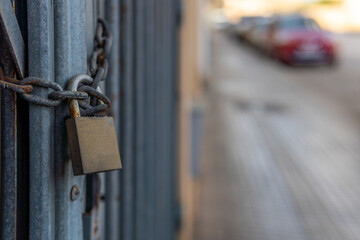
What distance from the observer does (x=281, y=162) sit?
20.9ft

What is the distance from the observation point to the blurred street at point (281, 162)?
4.42m

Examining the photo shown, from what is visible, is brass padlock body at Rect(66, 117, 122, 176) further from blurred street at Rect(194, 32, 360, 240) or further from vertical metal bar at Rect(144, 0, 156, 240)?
blurred street at Rect(194, 32, 360, 240)

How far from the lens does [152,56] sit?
202 centimetres

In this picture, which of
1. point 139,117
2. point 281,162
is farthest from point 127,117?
point 281,162

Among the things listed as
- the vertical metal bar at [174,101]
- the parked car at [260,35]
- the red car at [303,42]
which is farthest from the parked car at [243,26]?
the vertical metal bar at [174,101]

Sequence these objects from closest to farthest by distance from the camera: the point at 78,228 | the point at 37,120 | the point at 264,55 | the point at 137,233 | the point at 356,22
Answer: the point at 37,120, the point at 78,228, the point at 137,233, the point at 264,55, the point at 356,22

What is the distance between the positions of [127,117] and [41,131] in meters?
0.73

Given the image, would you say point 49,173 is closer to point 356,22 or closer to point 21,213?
point 21,213

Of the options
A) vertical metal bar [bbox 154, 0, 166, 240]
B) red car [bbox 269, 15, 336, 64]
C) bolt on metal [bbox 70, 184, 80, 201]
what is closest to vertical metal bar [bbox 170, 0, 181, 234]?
vertical metal bar [bbox 154, 0, 166, 240]

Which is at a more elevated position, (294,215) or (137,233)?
(137,233)

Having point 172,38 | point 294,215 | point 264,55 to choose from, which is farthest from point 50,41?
point 264,55

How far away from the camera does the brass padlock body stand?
2.68 feet

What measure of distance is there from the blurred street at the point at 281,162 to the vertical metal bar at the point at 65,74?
3301mm

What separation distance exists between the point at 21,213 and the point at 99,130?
0.24 m
